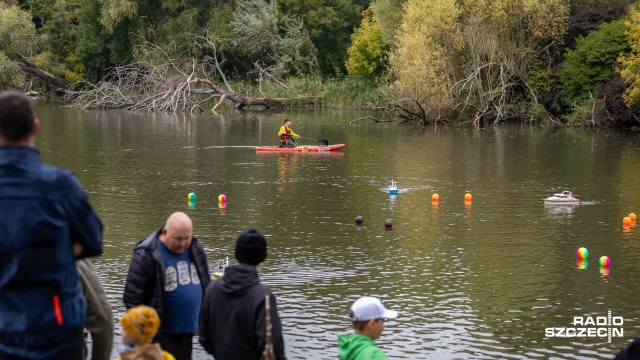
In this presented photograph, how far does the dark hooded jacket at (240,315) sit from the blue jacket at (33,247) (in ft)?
6.49

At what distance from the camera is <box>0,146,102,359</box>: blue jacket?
4379mm

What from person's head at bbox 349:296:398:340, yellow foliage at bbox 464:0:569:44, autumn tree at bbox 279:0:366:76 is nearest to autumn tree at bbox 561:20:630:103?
yellow foliage at bbox 464:0:569:44

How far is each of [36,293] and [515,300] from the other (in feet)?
33.9

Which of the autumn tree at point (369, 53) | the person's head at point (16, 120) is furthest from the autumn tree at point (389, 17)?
the person's head at point (16, 120)

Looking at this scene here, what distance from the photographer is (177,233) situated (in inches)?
281

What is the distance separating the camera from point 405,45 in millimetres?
47219

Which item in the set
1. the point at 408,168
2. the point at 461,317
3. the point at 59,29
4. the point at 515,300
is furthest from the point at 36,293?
the point at 59,29

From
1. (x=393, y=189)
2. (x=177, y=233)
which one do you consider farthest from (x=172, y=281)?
(x=393, y=189)

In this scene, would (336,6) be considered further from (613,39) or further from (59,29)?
(613,39)

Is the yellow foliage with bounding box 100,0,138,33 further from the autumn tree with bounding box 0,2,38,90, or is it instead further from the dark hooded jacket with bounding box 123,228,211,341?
the dark hooded jacket with bounding box 123,228,211,341

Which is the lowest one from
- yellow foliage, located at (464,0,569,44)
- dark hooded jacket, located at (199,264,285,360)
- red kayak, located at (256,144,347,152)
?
red kayak, located at (256,144,347,152)

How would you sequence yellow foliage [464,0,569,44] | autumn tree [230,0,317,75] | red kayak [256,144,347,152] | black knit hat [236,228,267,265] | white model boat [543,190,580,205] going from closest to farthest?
black knit hat [236,228,267,265], white model boat [543,190,580,205], red kayak [256,144,347,152], yellow foliage [464,0,569,44], autumn tree [230,0,317,75]

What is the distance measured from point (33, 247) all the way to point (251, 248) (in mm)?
2164

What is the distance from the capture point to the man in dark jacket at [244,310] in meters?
6.25
